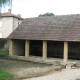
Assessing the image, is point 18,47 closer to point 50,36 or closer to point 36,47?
point 36,47

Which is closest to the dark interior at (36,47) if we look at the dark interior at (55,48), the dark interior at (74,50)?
the dark interior at (55,48)

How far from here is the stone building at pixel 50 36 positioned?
74.3ft

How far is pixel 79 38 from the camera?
21500 mm

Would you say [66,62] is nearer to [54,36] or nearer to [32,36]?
[54,36]

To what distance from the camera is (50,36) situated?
23391 millimetres

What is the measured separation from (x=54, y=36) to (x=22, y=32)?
5.00 meters

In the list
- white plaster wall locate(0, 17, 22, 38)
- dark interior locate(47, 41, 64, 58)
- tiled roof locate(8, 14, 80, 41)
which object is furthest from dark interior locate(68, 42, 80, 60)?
white plaster wall locate(0, 17, 22, 38)

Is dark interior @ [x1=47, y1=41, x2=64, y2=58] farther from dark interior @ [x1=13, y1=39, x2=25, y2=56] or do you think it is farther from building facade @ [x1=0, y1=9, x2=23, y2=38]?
building facade @ [x1=0, y1=9, x2=23, y2=38]

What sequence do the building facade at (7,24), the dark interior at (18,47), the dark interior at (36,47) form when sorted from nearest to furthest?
the dark interior at (18,47) < the dark interior at (36,47) < the building facade at (7,24)

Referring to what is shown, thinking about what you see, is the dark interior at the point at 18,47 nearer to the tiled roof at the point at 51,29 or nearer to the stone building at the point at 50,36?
the stone building at the point at 50,36

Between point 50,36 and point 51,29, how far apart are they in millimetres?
1496

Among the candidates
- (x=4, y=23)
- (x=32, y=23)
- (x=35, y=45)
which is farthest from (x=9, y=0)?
(x=4, y=23)

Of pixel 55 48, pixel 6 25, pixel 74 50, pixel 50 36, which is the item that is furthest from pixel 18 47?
pixel 6 25

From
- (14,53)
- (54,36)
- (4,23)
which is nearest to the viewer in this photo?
(54,36)
